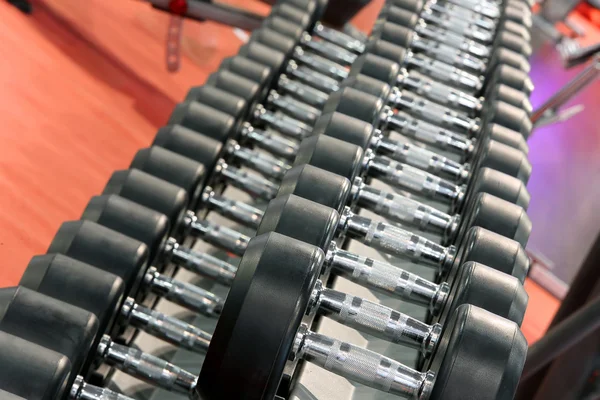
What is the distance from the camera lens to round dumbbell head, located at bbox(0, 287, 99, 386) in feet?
1.51

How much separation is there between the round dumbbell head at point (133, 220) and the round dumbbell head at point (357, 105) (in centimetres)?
22

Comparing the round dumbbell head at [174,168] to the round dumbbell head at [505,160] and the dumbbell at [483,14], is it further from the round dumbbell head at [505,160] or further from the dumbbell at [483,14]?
the dumbbell at [483,14]

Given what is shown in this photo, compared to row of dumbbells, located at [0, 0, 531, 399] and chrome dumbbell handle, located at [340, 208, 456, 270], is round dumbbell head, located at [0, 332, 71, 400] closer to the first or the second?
row of dumbbells, located at [0, 0, 531, 399]

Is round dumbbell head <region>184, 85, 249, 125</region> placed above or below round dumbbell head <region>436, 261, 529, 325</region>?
above

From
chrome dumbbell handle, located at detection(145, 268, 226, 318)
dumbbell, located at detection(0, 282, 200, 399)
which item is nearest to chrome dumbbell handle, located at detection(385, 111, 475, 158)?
chrome dumbbell handle, located at detection(145, 268, 226, 318)

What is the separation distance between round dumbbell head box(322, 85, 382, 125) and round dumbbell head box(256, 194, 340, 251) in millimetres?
190

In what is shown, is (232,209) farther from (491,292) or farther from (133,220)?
(491,292)

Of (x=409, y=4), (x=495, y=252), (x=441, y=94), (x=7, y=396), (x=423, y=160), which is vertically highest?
(x=409, y=4)

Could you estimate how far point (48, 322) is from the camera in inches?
18.2

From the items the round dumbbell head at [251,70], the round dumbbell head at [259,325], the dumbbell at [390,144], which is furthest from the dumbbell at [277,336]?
the round dumbbell head at [251,70]

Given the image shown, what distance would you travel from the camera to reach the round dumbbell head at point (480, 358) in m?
0.44

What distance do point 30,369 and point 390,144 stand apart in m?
0.43

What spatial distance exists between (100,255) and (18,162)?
0.84 ft

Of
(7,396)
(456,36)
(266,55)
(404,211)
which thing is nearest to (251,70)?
(266,55)
